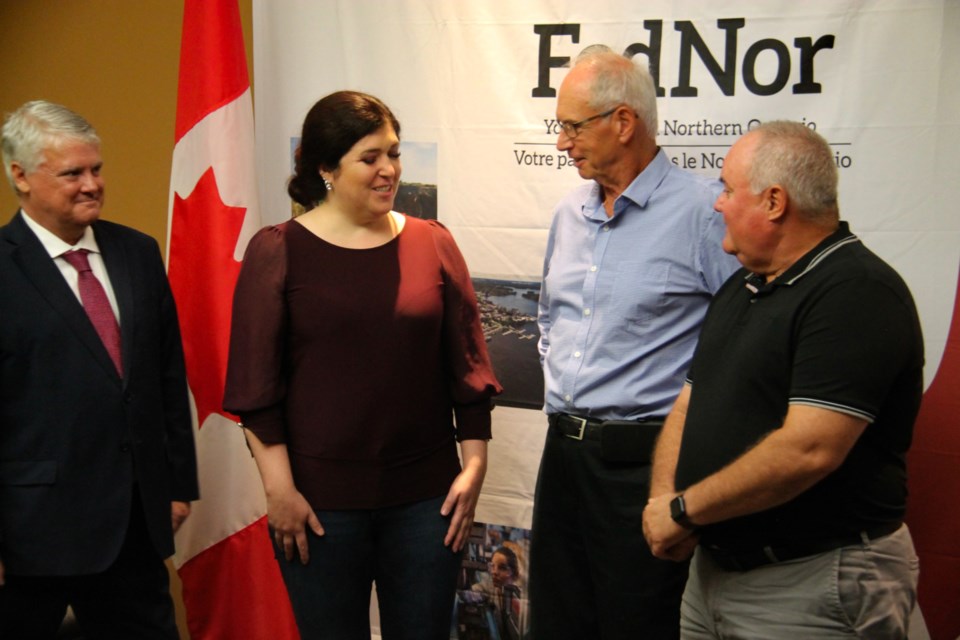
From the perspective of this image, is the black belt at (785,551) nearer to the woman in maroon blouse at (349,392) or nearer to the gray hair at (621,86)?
the woman in maroon blouse at (349,392)

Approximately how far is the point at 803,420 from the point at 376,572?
101 centimetres

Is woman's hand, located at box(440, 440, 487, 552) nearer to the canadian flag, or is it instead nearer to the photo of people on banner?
the photo of people on banner

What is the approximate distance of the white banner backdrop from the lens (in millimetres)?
2408

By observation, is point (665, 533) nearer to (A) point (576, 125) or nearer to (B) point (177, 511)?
(A) point (576, 125)

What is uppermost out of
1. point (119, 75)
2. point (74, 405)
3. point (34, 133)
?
point (119, 75)

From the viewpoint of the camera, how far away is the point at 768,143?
5.39 feet

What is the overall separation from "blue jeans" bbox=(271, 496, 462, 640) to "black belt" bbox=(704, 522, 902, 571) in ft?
Answer: 2.00

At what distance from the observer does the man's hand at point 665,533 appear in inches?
68.6

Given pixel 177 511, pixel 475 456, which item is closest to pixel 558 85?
pixel 475 456

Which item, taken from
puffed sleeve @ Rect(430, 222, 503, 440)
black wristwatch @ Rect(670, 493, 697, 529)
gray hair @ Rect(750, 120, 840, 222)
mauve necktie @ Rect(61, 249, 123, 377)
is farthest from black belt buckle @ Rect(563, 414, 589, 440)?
mauve necktie @ Rect(61, 249, 123, 377)

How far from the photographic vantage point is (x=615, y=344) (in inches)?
83.0

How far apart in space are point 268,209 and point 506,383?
0.97 metres

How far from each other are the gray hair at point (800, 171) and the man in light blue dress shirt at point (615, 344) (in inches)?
17.3

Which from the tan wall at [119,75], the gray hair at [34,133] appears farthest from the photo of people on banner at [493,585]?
the gray hair at [34,133]
